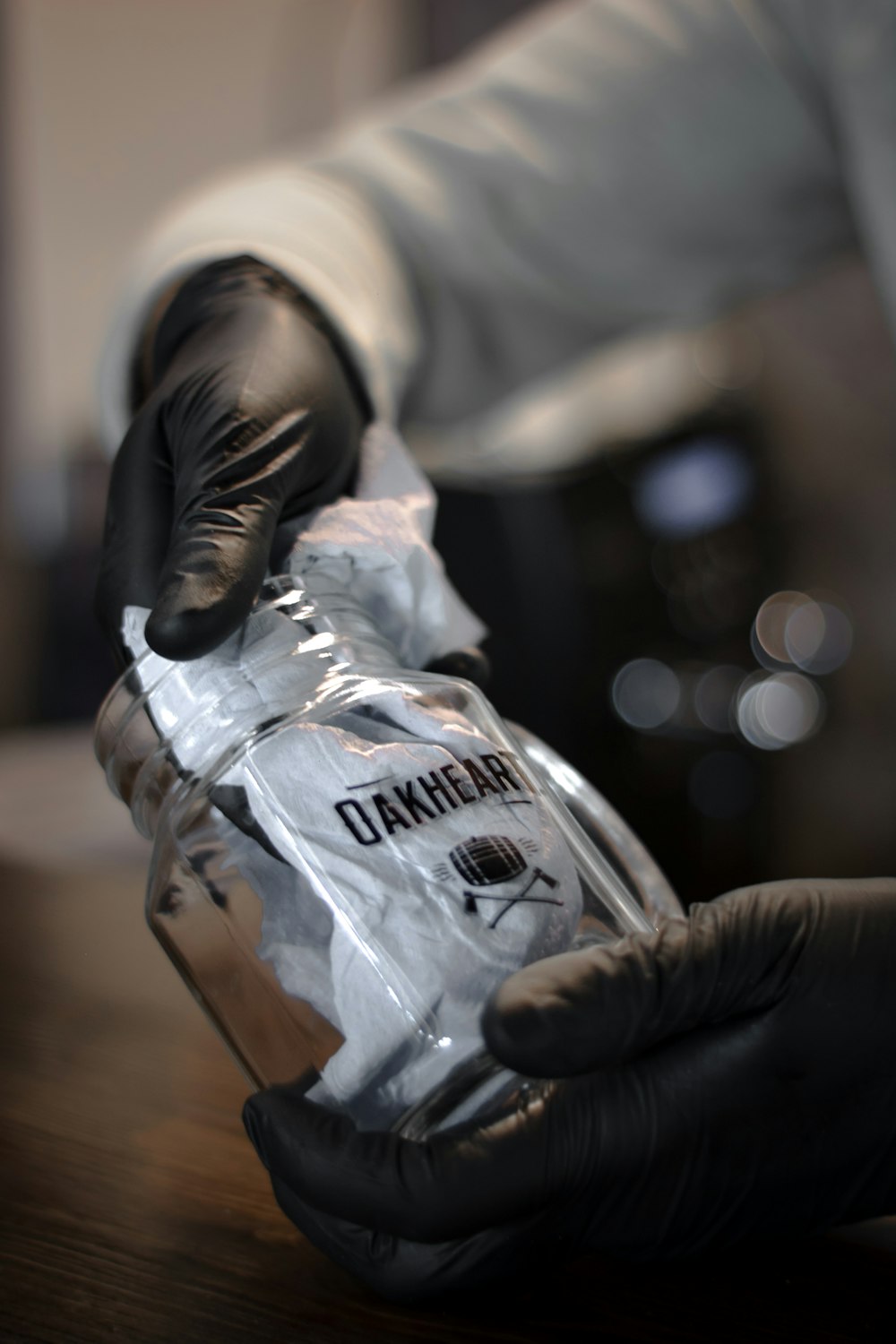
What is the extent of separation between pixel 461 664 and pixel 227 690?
0.14 meters

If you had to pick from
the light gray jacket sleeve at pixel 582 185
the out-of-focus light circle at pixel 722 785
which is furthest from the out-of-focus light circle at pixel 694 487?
the light gray jacket sleeve at pixel 582 185

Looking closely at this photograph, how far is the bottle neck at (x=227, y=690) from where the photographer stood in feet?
1.18

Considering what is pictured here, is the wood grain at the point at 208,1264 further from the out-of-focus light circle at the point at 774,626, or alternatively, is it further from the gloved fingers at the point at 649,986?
the out-of-focus light circle at the point at 774,626

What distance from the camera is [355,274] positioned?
718 mm

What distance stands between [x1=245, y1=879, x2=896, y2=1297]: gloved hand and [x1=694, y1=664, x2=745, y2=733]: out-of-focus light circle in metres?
1.38

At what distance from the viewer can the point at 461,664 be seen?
479mm

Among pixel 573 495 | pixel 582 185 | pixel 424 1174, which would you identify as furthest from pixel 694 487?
pixel 424 1174

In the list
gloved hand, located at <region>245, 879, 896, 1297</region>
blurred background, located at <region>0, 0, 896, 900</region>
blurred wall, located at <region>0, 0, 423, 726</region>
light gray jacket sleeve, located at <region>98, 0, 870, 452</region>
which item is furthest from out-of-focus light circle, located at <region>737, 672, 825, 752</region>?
blurred wall, located at <region>0, 0, 423, 726</region>

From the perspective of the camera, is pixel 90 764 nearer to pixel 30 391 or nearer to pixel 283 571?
pixel 283 571

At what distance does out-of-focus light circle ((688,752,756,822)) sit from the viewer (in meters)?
1.67

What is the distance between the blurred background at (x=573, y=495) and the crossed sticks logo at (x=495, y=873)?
2.43 ft

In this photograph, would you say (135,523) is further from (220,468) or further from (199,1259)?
(199,1259)

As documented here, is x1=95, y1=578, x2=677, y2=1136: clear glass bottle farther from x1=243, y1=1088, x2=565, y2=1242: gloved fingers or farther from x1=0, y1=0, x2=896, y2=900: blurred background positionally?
x1=0, y1=0, x2=896, y2=900: blurred background

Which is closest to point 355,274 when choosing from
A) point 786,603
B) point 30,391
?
point 786,603
